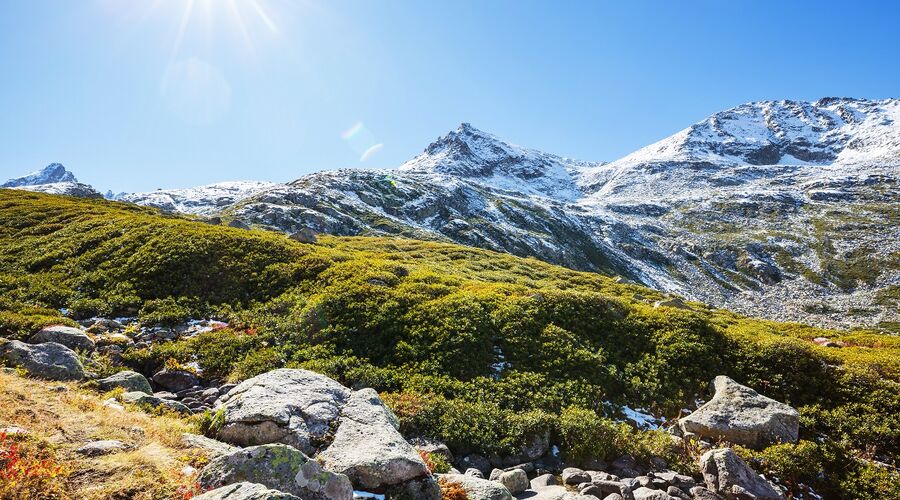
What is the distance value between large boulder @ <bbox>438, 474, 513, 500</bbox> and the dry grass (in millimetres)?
6091

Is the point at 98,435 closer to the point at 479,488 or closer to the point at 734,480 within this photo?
the point at 479,488

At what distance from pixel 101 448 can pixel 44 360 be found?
8413 millimetres

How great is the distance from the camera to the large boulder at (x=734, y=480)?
1159cm

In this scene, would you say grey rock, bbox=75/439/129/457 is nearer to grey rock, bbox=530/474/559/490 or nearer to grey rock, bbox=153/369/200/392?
grey rock, bbox=153/369/200/392

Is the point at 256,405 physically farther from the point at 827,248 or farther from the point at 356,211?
the point at 827,248

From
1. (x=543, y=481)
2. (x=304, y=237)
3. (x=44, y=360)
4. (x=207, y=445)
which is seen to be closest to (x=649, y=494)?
(x=543, y=481)

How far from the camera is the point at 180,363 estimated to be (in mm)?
17734

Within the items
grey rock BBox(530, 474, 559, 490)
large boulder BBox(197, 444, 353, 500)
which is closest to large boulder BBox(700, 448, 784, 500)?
grey rock BBox(530, 474, 559, 490)

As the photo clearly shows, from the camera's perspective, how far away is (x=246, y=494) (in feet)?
21.7

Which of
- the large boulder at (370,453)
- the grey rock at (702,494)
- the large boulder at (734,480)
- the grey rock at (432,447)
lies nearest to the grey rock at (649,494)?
the grey rock at (702,494)

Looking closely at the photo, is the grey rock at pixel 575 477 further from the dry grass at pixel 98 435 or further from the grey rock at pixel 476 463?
the dry grass at pixel 98 435

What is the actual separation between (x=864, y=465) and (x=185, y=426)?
69.9 ft

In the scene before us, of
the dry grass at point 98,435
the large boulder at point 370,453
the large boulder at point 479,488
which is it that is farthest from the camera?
the large boulder at point 479,488

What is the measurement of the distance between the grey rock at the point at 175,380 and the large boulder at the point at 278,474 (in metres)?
9.95
